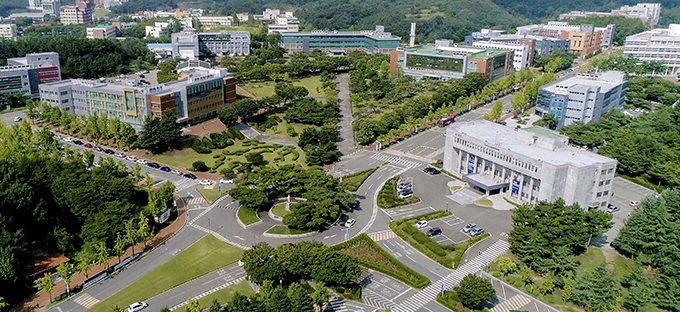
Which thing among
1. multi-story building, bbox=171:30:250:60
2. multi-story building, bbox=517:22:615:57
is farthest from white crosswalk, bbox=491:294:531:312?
multi-story building, bbox=517:22:615:57

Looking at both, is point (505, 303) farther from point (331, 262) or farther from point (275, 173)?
point (275, 173)

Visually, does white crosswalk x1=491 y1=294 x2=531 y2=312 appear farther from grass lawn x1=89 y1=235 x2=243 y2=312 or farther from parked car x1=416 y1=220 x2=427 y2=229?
grass lawn x1=89 y1=235 x2=243 y2=312

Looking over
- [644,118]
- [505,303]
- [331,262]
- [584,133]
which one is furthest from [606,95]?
[331,262]

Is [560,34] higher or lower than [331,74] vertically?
higher

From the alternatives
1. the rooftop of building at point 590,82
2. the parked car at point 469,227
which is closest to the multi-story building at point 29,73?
the parked car at point 469,227

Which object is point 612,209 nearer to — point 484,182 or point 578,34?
point 484,182
